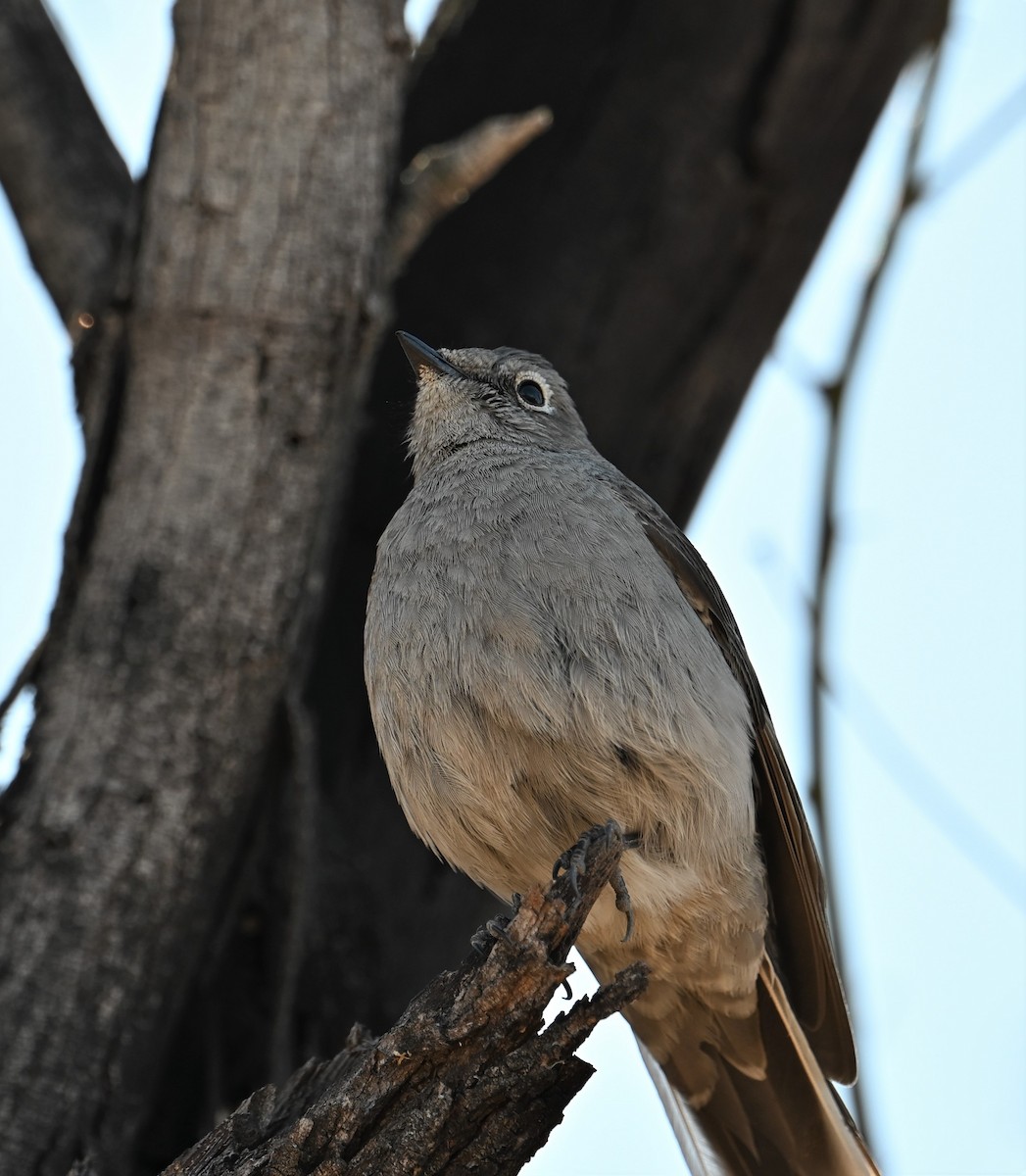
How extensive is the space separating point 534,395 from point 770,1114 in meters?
2.87

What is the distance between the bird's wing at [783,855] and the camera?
195 inches

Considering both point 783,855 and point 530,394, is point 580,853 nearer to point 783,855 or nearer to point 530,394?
point 783,855

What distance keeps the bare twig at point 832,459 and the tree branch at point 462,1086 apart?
10.9ft

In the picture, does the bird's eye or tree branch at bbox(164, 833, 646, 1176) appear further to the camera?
the bird's eye

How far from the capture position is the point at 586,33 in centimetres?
621

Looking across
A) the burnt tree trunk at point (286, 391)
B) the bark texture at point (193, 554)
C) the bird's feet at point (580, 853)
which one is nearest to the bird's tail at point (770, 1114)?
the burnt tree trunk at point (286, 391)

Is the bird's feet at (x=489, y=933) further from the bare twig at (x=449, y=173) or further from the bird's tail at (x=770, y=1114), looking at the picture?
the bare twig at (x=449, y=173)

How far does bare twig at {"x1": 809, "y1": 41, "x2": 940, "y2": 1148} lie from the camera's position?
6.56m

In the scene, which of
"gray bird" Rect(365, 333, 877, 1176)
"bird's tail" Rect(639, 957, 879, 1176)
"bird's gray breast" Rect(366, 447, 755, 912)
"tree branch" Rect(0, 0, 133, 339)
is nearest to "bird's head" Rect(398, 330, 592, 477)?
"gray bird" Rect(365, 333, 877, 1176)

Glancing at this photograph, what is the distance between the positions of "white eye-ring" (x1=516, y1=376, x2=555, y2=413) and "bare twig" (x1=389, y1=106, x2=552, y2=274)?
26.9 inches

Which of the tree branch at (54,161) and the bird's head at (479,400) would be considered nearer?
the tree branch at (54,161)

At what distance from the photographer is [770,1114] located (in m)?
5.09

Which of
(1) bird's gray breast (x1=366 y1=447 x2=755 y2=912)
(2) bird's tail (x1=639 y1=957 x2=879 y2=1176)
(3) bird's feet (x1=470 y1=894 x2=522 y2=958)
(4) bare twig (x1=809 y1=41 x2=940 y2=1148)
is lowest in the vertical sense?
(2) bird's tail (x1=639 y1=957 x2=879 y2=1176)

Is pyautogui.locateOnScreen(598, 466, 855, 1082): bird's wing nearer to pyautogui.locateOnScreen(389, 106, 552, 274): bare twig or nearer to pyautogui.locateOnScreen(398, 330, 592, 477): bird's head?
pyautogui.locateOnScreen(398, 330, 592, 477): bird's head
